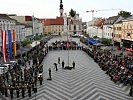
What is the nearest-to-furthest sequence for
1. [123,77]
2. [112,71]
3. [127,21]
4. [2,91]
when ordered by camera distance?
[2,91] → [123,77] → [112,71] → [127,21]

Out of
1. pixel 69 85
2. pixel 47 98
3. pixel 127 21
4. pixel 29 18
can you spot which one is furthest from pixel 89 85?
pixel 29 18

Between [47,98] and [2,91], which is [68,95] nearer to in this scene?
[47,98]

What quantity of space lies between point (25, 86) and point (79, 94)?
5.62 m

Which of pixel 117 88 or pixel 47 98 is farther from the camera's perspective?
pixel 117 88

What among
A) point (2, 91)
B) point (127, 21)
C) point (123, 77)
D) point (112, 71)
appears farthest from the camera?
point (127, 21)

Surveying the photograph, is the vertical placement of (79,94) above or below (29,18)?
below

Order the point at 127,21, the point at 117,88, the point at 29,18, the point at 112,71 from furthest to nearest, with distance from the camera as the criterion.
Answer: the point at 29,18
the point at 127,21
the point at 112,71
the point at 117,88

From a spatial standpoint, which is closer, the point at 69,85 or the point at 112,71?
the point at 69,85

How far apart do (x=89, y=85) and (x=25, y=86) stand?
746 cm

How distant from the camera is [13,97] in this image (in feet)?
77.0

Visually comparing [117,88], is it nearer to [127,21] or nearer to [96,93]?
[96,93]

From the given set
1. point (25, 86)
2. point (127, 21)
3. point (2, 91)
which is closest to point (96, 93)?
point (25, 86)

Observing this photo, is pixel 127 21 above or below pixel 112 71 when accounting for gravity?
above

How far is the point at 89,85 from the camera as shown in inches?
1101
